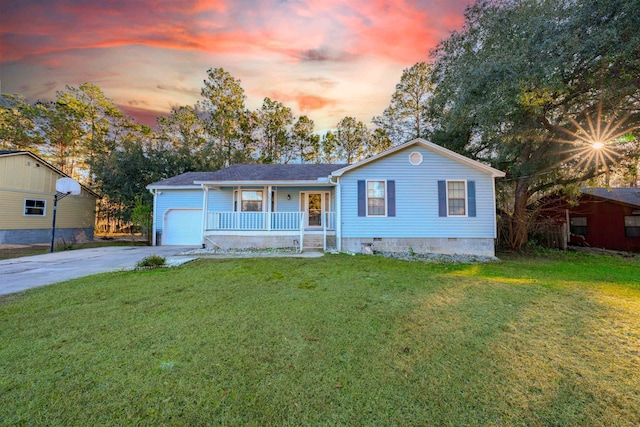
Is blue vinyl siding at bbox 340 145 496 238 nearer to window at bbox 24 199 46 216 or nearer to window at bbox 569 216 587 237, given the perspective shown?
window at bbox 569 216 587 237

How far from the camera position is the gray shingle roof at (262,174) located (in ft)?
38.8

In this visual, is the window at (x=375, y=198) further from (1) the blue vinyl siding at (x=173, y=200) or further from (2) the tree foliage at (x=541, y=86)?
(1) the blue vinyl siding at (x=173, y=200)

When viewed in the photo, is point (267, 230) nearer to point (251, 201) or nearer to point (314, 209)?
point (251, 201)

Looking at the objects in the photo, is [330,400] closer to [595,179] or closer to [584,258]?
[584,258]

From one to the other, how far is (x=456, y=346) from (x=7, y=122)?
3288cm

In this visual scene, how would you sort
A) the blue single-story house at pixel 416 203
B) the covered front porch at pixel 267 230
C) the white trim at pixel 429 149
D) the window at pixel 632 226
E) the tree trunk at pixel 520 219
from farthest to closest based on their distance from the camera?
1. the window at pixel 632 226
2. the tree trunk at pixel 520 219
3. the covered front porch at pixel 267 230
4. the blue single-story house at pixel 416 203
5. the white trim at pixel 429 149

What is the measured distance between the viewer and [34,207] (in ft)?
47.2

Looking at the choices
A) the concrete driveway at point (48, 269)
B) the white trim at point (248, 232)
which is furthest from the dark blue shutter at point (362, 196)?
the concrete driveway at point (48, 269)

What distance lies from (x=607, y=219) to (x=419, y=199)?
1157 centimetres

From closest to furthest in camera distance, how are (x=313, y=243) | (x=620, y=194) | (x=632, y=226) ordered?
(x=313, y=243), (x=632, y=226), (x=620, y=194)

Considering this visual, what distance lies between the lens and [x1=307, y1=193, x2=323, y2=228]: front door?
12250 millimetres

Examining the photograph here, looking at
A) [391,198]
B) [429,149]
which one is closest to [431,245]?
[391,198]

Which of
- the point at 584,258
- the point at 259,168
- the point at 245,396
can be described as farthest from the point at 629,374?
the point at 259,168

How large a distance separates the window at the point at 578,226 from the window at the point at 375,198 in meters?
13.0
